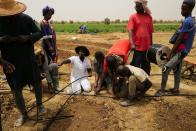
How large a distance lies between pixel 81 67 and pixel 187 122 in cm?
269

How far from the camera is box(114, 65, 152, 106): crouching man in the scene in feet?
20.5

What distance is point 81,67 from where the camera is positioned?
7.44 m

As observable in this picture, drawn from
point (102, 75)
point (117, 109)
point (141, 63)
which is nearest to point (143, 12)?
point (141, 63)

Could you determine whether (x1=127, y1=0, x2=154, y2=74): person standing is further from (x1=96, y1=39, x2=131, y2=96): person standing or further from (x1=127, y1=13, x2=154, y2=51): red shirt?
(x1=96, y1=39, x2=131, y2=96): person standing

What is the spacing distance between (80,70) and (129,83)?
5.18 feet

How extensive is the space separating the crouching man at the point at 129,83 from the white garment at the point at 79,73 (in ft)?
3.17

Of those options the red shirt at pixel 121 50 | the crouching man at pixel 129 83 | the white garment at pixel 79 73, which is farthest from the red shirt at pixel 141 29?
the white garment at pixel 79 73

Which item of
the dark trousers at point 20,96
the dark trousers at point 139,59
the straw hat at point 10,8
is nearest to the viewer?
the straw hat at point 10,8

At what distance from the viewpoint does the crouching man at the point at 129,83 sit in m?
6.24

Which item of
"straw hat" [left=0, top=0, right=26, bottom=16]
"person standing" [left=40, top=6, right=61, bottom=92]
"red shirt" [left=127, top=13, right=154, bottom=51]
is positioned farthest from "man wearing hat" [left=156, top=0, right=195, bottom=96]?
"straw hat" [left=0, top=0, right=26, bottom=16]

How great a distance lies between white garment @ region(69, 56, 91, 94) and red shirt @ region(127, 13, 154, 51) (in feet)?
3.91

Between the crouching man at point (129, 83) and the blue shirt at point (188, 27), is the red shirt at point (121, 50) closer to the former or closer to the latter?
the crouching man at point (129, 83)

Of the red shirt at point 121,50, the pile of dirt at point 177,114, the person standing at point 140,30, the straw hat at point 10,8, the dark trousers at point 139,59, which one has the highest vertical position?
the straw hat at point 10,8

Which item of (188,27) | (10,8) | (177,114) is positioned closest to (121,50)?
(188,27)
